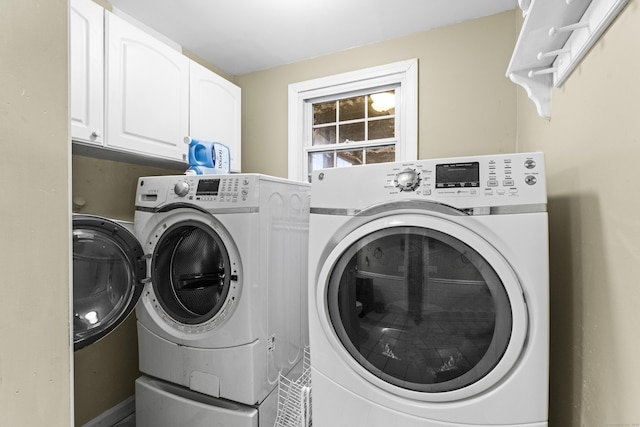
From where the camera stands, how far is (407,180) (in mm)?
987

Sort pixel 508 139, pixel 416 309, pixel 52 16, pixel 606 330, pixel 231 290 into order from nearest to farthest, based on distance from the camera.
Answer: pixel 52 16 → pixel 606 330 → pixel 416 309 → pixel 231 290 → pixel 508 139

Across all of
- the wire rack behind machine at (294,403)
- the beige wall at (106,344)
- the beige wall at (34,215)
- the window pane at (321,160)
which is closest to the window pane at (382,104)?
the window pane at (321,160)

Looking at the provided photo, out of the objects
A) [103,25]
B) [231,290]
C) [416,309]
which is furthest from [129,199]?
[416,309]

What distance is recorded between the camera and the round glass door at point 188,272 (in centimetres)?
148

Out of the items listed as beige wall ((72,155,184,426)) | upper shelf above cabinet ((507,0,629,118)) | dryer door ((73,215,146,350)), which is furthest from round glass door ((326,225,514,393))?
beige wall ((72,155,184,426))

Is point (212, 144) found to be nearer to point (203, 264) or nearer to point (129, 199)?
point (129, 199)

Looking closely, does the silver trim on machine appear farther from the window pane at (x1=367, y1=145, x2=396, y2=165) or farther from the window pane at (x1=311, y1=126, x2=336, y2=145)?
the window pane at (x1=311, y1=126, x2=336, y2=145)

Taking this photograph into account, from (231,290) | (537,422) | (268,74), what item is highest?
(268,74)

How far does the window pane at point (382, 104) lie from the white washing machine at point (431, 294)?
139 cm

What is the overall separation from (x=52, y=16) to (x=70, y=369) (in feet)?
2.09

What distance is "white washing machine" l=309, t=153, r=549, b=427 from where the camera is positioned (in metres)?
0.87

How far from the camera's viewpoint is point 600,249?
819mm

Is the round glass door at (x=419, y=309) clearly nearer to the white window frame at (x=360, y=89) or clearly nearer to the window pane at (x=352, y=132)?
the white window frame at (x=360, y=89)

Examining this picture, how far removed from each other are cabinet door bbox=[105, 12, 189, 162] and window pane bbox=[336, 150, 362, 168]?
3.74 ft
